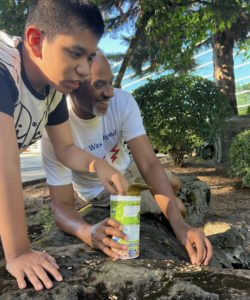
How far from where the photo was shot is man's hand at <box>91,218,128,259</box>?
1.26 meters

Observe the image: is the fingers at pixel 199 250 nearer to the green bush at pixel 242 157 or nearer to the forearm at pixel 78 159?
the forearm at pixel 78 159

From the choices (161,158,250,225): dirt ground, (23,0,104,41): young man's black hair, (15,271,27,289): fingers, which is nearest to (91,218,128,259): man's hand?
(15,271,27,289): fingers

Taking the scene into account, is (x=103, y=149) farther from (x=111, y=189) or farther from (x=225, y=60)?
(x=225, y=60)

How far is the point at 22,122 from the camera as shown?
1583 mm

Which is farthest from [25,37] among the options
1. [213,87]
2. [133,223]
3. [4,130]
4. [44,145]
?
[213,87]

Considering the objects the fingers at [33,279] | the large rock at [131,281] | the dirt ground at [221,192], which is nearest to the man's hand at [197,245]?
the large rock at [131,281]

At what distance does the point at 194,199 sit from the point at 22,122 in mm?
2803

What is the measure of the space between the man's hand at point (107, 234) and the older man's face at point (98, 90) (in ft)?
3.97

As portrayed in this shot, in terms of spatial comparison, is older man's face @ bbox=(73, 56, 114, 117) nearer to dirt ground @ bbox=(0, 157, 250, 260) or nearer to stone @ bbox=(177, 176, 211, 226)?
dirt ground @ bbox=(0, 157, 250, 260)

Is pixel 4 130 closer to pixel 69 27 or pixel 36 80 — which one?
pixel 36 80

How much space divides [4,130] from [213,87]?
6241 millimetres

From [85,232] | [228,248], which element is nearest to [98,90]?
[85,232]

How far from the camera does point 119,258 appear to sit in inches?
51.8

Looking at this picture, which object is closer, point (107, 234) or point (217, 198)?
point (107, 234)
